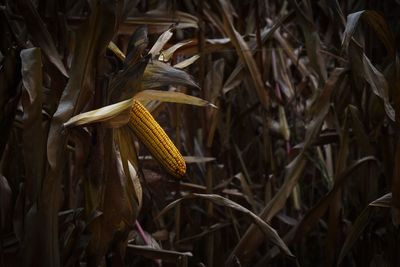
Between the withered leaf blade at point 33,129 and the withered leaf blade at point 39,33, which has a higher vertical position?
the withered leaf blade at point 39,33

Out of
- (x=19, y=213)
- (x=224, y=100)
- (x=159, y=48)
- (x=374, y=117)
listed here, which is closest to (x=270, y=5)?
(x=224, y=100)

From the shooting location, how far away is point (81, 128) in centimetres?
133

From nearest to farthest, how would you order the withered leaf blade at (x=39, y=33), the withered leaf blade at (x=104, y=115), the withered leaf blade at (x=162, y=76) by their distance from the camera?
1. the withered leaf blade at (x=104, y=115)
2. the withered leaf blade at (x=162, y=76)
3. the withered leaf blade at (x=39, y=33)

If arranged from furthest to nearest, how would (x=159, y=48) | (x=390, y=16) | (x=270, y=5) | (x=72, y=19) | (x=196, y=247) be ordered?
(x=270, y=5), (x=390, y=16), (x=196, y=247), (x=72, y=19), (x=159, y=48)

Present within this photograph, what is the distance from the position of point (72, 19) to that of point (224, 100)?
2.80 feet

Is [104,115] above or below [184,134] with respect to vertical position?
above

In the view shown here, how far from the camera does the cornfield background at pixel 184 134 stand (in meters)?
1.34

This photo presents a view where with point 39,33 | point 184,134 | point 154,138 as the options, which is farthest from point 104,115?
point 184,134

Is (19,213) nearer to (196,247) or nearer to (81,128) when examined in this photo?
(81,128)

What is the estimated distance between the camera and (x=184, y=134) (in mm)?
2656

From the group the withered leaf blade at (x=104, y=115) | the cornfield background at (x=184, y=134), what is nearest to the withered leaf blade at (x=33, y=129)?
the cornfield background at (x=184, y=134)

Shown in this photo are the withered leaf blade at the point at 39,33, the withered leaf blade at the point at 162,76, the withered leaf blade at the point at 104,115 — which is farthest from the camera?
the withered leaf blade at the point at 39,33

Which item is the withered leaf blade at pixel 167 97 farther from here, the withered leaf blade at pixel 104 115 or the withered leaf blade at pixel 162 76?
the withered leaf blade at pixel 104 115

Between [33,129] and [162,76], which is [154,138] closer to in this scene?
[162,76]
